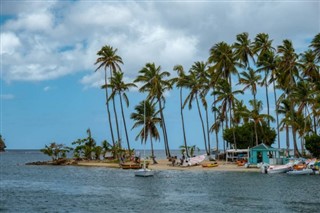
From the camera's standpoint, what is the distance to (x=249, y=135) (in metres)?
94.7

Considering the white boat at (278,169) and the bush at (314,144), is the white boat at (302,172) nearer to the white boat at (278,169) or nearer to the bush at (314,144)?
the white boat at (278,169)

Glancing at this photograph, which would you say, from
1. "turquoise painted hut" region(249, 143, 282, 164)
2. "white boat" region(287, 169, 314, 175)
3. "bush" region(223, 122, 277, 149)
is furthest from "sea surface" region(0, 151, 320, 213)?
"bush" region(223, 122, 277, 149)

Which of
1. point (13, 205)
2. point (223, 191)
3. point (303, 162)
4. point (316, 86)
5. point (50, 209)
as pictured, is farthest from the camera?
point (316, 86)

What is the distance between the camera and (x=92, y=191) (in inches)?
2154

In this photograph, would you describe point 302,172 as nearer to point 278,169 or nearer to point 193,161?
point 278,169

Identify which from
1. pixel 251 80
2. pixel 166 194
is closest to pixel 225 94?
pixel 251 80

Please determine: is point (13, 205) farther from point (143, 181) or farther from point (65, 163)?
point (65, 163)

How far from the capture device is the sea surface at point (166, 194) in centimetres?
4125

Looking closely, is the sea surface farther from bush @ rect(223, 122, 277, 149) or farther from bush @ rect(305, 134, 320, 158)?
bush @ rect(223, 122, 277, 149)

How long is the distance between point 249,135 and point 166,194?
46.9m

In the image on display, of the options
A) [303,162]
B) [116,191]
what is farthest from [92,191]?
[303,162]

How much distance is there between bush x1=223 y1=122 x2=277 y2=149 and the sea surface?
23135 millimetres

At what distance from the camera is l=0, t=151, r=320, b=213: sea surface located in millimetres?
41250

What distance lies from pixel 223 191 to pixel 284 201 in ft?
32.5
